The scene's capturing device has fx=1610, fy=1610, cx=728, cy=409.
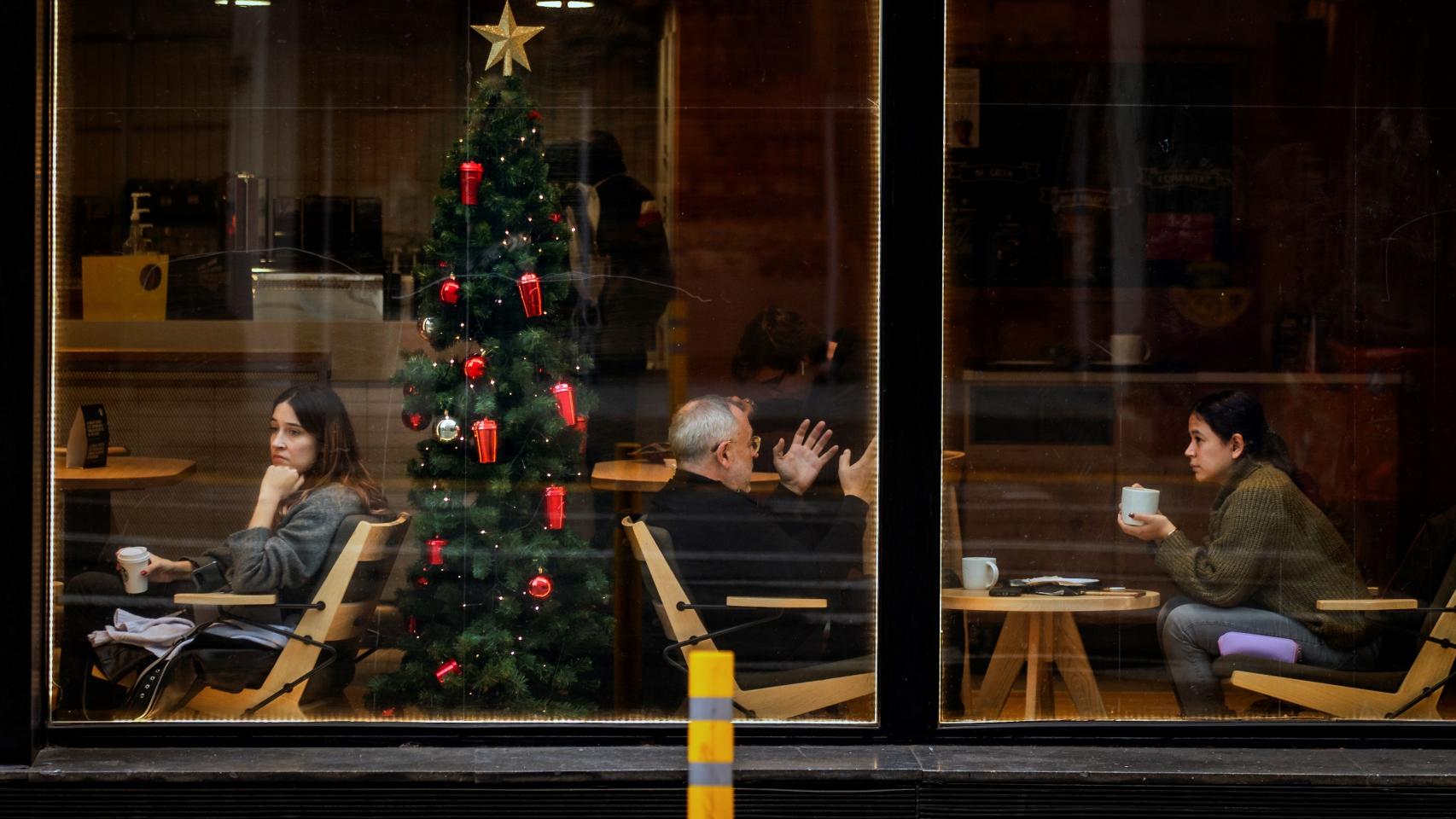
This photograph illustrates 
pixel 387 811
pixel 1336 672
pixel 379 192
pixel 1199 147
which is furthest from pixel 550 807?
pixel 1199 147

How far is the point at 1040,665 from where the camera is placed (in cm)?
583

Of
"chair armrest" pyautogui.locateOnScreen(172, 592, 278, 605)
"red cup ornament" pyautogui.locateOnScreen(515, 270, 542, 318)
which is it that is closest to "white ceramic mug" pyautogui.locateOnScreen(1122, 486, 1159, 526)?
"red cup ornament" pyautogui.locateOnScreen(515, 270, 542, 318)

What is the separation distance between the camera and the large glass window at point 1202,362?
19.1 ft

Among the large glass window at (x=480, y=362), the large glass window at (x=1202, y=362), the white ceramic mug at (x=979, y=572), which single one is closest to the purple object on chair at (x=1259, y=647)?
the large glass window at (x=1202, y=362)

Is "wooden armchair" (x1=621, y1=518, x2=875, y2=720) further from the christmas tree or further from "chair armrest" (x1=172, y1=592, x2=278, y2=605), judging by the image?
"chair armrest" (x1=172, y1=592, x2=278, y2=605)

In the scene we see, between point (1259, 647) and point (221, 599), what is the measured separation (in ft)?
12.4

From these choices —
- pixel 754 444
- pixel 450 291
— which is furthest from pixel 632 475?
pixel 450 291

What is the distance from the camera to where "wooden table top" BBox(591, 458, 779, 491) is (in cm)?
578

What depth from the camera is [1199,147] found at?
19.7 feet

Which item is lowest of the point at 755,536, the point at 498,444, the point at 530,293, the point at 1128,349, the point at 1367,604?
the point at 1367,604

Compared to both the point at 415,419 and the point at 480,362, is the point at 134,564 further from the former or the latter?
the point at 480,362

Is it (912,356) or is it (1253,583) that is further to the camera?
(1253,583)

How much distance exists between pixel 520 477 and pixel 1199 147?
2786 mm

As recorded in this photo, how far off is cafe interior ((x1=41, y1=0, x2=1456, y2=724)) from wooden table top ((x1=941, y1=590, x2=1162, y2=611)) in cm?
1
